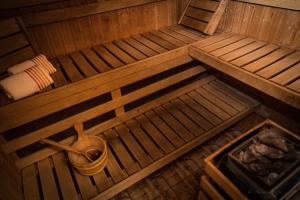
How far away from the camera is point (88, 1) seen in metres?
2.66

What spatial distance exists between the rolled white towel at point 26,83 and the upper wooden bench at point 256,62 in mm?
1762

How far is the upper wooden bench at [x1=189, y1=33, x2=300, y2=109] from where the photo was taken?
75.2 inches

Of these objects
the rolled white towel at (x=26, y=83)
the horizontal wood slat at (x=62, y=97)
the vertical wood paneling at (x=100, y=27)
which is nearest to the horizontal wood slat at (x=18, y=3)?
the vertical wood paneling at (x=100, y=27)

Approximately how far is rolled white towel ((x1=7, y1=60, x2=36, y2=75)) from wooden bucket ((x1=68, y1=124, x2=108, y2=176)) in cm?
79

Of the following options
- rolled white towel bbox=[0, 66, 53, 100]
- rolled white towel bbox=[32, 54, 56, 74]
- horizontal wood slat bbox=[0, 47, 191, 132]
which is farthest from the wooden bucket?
rolled white towel bbox=[32, 54, 56, 74]

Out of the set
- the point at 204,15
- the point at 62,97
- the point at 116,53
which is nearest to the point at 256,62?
the point at 204,15

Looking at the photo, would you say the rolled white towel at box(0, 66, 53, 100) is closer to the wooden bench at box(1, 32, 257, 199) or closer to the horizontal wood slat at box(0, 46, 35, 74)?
the wooden bench at box(1, 32, 257, 199)

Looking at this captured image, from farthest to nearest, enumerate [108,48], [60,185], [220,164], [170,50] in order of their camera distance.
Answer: [108,48] → [170,50] → [60,185] → [220,164]

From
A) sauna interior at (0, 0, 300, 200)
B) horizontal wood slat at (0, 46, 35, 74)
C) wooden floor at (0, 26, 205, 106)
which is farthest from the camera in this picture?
wooden floor at (0, 26, 205, 106)

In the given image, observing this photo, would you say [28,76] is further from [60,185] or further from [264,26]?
[264,26]

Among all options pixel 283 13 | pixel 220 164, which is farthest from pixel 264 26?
pixel 220 164

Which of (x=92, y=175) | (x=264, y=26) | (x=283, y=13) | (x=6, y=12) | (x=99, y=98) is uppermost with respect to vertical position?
(x=6, y=12)

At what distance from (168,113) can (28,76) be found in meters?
1.72

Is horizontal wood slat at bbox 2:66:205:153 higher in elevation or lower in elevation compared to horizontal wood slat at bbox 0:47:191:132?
lower
